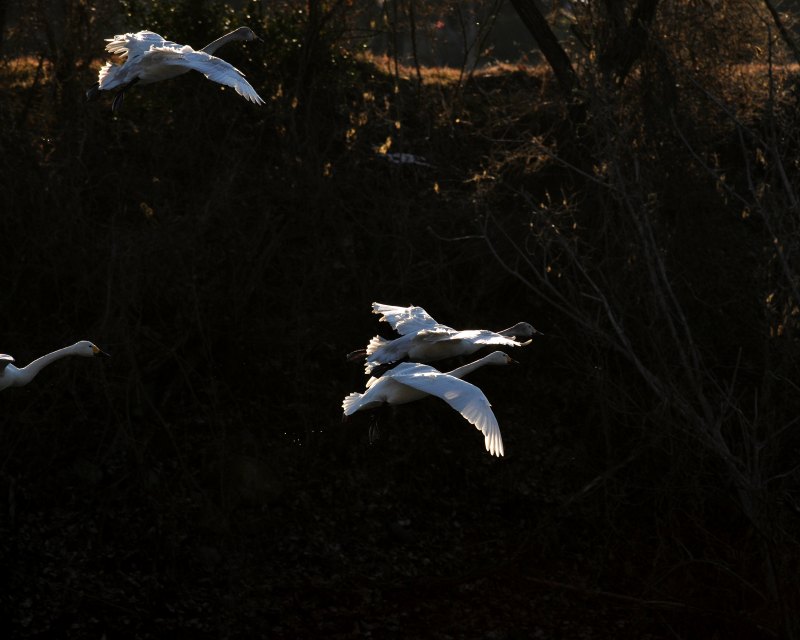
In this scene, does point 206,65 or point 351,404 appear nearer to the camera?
point 206,65

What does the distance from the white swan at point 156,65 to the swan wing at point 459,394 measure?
1967 millimetres

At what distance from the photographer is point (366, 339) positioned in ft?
46.8

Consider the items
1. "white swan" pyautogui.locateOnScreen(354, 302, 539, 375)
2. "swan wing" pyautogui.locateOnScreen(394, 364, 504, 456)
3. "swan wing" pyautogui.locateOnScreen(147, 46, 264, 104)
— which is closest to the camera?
"swan wing" pyautogui.locateOnScreen(394, 364, 504, 456)

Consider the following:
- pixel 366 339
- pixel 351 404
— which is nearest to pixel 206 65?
pixel 351 404

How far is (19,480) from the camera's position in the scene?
39.8 feet

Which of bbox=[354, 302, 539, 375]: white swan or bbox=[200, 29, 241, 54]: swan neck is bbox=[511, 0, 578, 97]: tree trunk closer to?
bbox=[200, 29, 241, 54]: swan neck

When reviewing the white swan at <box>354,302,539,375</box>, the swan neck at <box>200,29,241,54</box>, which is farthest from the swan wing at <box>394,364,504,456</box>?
the swan neck at <box>200,29,241,54</box>

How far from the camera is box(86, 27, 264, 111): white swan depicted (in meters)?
8.41

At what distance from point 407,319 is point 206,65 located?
262 centimetres

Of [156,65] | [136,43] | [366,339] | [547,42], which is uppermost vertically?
[136,43]

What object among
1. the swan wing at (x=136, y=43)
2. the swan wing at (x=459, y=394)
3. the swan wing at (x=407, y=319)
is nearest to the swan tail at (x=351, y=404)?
the swan wing at (x=459, y=394)

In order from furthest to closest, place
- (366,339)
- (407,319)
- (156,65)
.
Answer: (366,339), (407,319), (156,65)

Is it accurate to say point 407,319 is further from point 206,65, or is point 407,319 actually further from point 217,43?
point 206,65

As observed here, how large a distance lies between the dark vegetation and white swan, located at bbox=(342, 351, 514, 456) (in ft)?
7.48
